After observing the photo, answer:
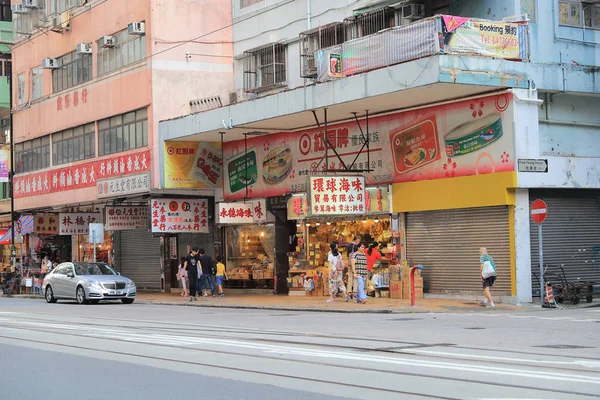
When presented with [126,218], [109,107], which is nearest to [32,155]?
[126,218]

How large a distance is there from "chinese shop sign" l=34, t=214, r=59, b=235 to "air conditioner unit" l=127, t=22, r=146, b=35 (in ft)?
44.2

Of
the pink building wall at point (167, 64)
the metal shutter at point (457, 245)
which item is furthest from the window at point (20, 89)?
the metal shutter at point (457, 245)

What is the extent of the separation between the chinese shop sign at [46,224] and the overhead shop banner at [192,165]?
1331 cm

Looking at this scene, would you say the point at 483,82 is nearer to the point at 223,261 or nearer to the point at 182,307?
the point at 182,307

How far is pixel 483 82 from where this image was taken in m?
23.1

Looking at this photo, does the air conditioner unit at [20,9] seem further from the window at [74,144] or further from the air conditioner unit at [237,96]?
the air conditioner unit at [237,96]

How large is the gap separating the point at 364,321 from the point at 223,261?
52.9 feet

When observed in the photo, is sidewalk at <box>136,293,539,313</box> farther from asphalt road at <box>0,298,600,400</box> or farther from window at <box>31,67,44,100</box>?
window at <box>31,67,44,100</box>

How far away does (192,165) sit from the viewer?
3422cm

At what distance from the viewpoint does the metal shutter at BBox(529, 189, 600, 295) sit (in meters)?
24.3

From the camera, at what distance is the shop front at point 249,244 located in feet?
107

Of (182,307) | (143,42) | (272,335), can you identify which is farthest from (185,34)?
(272,335)

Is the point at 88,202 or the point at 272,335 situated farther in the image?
the point at 88,202

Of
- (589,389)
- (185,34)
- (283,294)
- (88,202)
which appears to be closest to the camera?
(589,389)
